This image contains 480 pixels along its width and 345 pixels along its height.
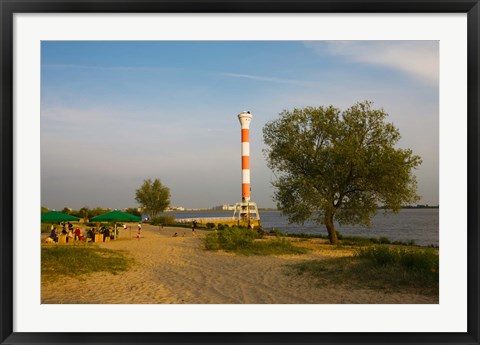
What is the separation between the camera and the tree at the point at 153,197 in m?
67.8

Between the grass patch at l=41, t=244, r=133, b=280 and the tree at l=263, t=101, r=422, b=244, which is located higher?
the tree at l=263, t=101, r=422, b=244

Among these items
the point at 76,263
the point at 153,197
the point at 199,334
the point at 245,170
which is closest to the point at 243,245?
the point at 76,263

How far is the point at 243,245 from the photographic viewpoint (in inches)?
773

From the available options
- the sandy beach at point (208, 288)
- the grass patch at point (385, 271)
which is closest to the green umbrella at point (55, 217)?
the sandy beach at point (208, 288)

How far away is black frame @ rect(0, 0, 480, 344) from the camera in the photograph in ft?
18.5

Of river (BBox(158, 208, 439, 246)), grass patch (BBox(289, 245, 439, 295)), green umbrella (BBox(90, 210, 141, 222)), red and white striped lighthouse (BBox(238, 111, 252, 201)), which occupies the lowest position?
river (BBox(158, 208, 439, 246))

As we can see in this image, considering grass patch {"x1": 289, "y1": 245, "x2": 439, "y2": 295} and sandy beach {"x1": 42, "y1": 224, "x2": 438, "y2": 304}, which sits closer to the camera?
sandy beach {"x1": 42, "y1": 224, "x2": 438, "y2": 304}

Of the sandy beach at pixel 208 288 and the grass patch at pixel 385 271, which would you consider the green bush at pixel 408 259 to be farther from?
the sandy beach at pixel 208 288

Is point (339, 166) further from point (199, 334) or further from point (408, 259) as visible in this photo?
point (199, 334)

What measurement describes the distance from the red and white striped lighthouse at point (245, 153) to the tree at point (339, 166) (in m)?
19.4

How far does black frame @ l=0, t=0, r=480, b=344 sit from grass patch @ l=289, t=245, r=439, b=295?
388cm

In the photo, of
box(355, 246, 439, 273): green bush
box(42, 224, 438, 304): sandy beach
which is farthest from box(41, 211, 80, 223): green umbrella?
box(355, 246, 439, 273): green bush

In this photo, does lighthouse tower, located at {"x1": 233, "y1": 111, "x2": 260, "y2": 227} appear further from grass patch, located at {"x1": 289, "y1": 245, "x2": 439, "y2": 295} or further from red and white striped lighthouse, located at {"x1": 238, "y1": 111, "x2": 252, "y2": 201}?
grass patch, located at {"x1": 289, "y1": 245, "x2": 439, "y2": 295}

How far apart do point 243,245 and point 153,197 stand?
50.6 metres
